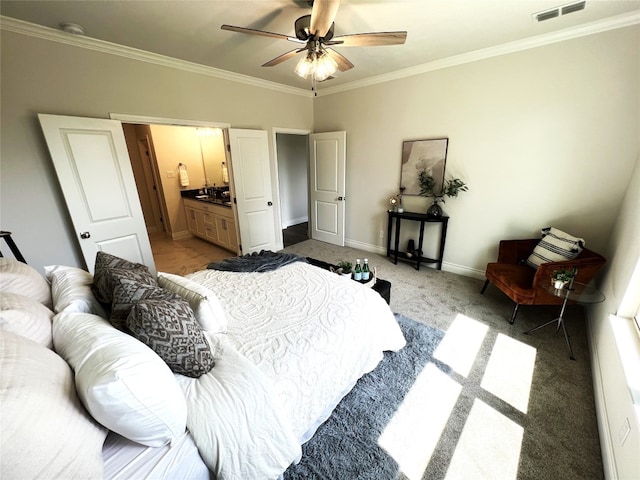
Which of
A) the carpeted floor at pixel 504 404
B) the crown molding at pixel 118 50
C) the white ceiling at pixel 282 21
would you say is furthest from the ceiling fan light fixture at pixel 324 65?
the carpeted floor at pixel 504 404

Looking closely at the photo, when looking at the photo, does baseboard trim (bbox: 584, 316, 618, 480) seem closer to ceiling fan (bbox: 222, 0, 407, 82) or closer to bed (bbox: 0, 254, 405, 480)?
bed (bbox: 0, 254, 405, 480)

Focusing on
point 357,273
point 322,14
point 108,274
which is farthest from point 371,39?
point 108,274

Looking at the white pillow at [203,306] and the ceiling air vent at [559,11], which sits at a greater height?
the ceiling air vent at [559,11]

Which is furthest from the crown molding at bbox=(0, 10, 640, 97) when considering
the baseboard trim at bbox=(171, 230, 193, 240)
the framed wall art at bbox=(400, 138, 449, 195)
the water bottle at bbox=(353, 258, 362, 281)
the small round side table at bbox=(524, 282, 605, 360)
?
the baseboard trim at bbox=(171, 230, 193, 240)

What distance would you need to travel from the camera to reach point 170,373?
963 millimetres

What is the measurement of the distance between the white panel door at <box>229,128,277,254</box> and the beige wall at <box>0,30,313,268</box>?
87cm

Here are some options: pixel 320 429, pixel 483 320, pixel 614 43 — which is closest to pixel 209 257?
pixel 320 429

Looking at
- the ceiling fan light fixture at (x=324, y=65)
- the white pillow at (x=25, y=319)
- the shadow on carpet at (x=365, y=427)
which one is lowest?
the shadow on carpet at (x=365, y=427)

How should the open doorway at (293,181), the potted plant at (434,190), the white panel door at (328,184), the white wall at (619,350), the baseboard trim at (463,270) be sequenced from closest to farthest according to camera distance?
the white wall at (619,350)
the potted plant at (434,190)
the baseboard trim at (463,270)
the white panel door at (328,184)
the open doorway at (293,181)

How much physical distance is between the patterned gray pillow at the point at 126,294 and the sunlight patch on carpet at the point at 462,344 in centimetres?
200

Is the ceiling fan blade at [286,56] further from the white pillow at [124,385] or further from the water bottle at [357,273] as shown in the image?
the white pillow at [124,385]

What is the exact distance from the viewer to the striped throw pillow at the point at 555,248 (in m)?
2.29

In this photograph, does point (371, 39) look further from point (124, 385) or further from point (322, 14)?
point (124, 385)

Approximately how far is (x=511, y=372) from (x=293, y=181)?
539cm
